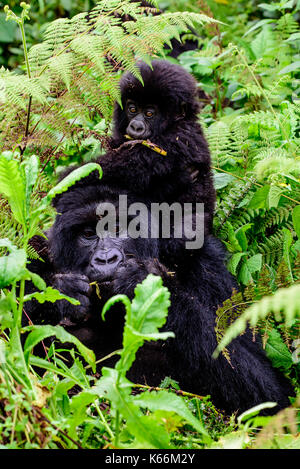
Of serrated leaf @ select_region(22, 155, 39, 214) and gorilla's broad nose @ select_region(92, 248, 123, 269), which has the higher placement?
serrated leaf @ select_region(22, 155, 39, 214)

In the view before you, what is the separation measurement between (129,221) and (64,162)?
4.55ft

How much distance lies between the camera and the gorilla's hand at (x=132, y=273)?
2.71 meters

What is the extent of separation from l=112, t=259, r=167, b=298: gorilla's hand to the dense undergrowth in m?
0.38

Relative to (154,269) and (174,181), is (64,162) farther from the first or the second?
(154,269)

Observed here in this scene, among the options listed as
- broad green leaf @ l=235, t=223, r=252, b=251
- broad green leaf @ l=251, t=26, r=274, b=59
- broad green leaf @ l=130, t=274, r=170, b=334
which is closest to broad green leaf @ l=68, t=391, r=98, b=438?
broad green leaf @ l=130, t=274, r=170, b=334

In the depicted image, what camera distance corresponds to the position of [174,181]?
10.4 ft

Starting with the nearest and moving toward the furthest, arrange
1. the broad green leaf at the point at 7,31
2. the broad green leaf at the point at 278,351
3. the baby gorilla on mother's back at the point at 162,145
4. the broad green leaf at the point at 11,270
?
1. the broad green leaf at the point at 11,270
2. the broad green leaf at the point at 278,351
3. the baby gorilla on mother's back at the point at 162,145
4. the broad green leaf at the point at 7,31

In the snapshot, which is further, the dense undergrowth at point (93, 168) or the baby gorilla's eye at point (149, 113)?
the baby gorilla's eye at point (149, 113)

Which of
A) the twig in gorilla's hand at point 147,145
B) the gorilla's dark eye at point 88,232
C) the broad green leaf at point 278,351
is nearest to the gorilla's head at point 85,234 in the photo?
the gorilla's dark eye at point 88,232

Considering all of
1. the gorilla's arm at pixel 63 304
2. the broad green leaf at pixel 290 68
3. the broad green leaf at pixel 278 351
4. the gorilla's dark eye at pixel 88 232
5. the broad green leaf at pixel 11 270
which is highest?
the broad green leaf at pixel 290 68

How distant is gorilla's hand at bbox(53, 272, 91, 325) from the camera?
274 centimetres

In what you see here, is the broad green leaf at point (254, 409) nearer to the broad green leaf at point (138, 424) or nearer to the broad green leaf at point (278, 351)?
the broad green leaf at point (138, 424)

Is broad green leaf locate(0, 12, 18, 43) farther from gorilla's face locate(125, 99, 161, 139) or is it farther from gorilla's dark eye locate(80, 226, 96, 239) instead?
gorilla's dark eye locate(80, 226, 96, 239)

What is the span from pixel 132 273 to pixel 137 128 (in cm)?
96
